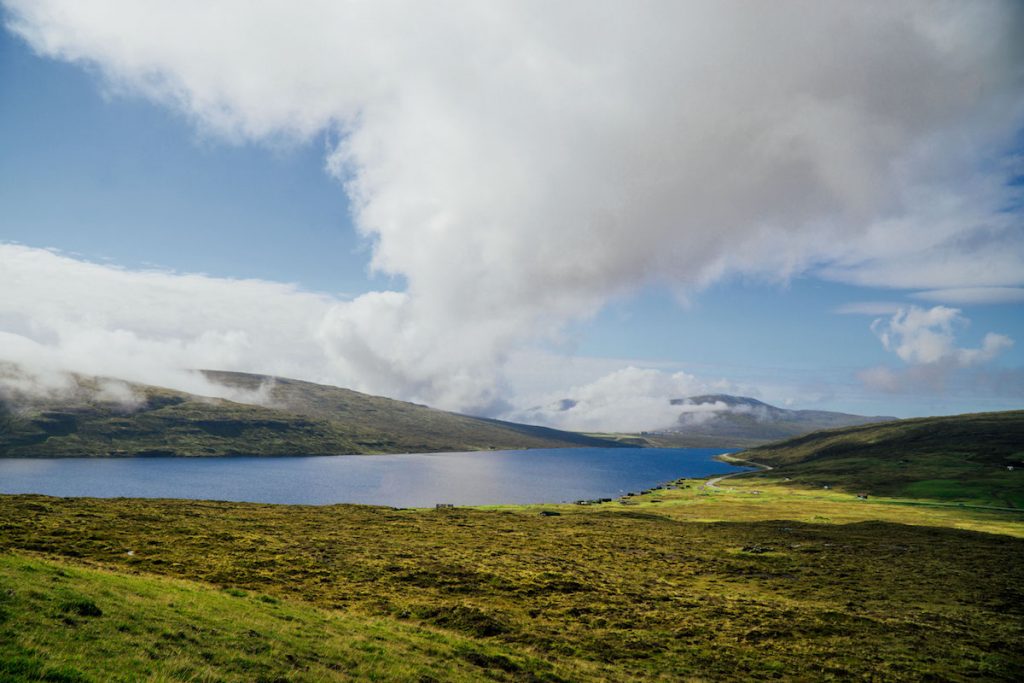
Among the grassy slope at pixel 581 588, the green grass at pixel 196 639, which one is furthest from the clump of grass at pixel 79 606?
the grassy slope at pixel 581 588

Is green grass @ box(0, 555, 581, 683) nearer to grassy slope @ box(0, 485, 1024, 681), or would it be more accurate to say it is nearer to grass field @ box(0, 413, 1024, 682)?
grass field @ box(0, 413, 1024, 682)

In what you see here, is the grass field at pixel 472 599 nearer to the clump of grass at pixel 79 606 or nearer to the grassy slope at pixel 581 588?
the clump of grass at pixel 79 606

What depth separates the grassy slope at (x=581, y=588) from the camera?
28219 millimetres

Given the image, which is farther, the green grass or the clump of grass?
the clump of grass

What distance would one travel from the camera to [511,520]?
85.2m

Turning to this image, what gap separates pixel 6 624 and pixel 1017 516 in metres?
162

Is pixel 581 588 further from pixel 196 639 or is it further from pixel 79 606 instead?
pixel 79 606

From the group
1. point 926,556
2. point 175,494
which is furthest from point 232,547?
point 175,494

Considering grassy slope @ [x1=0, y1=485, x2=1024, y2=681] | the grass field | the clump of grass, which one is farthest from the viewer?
grassy slope @ [x1=0, y1=485, x2=1024, y2=681]

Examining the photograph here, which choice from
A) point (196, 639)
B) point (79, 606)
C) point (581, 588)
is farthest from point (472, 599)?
point (79, 606)

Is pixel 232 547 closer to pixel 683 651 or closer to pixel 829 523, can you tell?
pixel 683 651

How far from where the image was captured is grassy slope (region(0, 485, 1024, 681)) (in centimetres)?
2822

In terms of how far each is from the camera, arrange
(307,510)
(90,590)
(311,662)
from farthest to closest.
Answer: (307,510)
(90,590)
(311,662)

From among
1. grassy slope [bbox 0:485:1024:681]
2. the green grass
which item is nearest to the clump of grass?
the green grass
